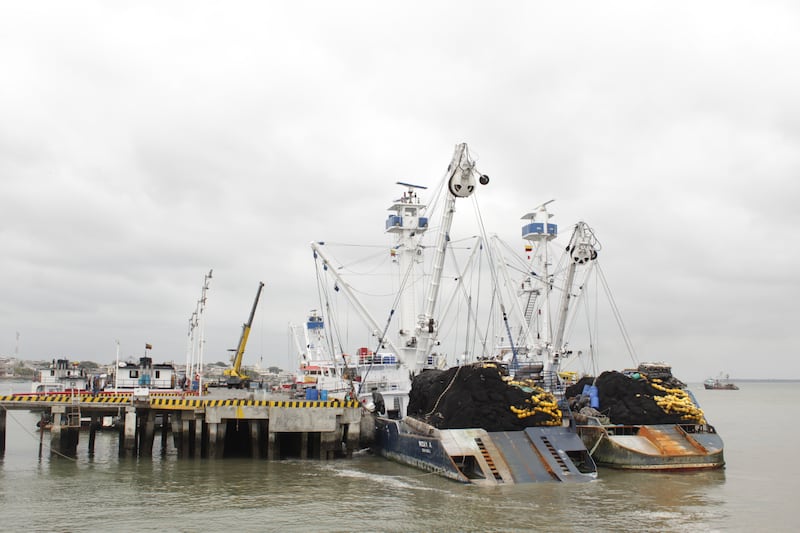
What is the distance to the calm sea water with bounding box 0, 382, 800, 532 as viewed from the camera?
837 inches

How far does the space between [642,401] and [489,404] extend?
28.6 feet

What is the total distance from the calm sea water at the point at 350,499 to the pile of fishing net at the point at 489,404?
2812mm

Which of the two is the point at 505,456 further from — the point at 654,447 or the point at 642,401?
the point at 642,401

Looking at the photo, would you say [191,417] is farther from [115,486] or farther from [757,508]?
[757,508]

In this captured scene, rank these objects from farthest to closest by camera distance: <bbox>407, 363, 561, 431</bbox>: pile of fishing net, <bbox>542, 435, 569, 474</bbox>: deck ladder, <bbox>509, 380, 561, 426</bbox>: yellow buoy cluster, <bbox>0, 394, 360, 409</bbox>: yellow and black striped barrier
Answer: <bbox>0, 394, 360, 409</bbox>: yellow and black striped barrier < <bbox>509, 380, 561, 426</bbox>: yellow buoy cluster < <bbox>407, 363, 561, 431</bbox>: pile of fishing net < <bbox>542, 435, 569, 474</bbox>: deck ladder

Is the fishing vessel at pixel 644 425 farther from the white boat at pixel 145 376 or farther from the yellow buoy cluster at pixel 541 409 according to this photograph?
the white boat at pixel 145 376

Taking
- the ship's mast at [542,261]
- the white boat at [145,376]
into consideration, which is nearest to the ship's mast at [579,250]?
the ship's mast at [542,261]

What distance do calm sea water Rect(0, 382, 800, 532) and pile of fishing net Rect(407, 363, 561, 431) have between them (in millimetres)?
2812

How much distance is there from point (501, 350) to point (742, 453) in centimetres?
1914

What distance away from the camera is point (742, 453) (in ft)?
139

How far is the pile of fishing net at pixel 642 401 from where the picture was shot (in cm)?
3272

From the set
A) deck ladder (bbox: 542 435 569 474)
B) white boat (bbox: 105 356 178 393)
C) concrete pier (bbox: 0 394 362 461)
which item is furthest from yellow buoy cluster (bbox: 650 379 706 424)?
white boat (bbox: 105 356 178 393)

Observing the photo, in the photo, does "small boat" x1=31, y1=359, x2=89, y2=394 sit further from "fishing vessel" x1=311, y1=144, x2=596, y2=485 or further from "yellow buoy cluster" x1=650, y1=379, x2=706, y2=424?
"yellow buoy cluster" x1=650, y1=379, x2=706, y2=424

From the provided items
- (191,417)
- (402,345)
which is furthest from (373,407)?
(191,417)
